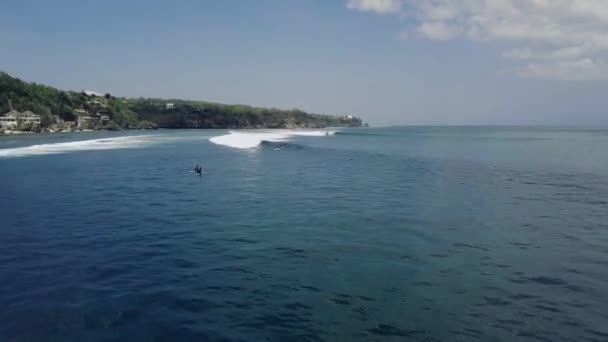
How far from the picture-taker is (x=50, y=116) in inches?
5674

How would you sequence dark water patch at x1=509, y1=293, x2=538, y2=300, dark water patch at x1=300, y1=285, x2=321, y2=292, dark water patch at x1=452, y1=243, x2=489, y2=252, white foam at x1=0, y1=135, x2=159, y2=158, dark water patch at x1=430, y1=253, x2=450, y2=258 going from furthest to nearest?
1. white foam at x1=0, y1=135, x2=159, y2=158
2. dark water patch at x1=452, y1=243, x2=489, y2=252
3. dark water patch at x1=430, y1=253, x2=450, y2=258
4. dark water patch at x1=300, y1=285, x2=321, y2=292
5. dark water patch at x1=509, y1=293, x2=538, y2=300

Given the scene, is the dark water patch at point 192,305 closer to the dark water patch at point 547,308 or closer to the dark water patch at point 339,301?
the dark water patch at point 339,301

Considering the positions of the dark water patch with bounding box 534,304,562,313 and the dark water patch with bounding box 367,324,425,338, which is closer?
the dark water patch with bounding box 367,324,425,338

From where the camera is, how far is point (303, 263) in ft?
49.4

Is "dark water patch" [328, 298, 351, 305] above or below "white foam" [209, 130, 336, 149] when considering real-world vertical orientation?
below

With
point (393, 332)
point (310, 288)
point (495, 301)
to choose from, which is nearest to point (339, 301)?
point (310, 288)

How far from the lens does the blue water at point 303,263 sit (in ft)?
34.7

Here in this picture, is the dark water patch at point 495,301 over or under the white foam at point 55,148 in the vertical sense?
under

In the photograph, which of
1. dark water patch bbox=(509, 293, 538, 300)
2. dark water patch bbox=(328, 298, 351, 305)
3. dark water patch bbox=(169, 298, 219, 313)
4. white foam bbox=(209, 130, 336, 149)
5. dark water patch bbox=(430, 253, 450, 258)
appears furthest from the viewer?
white foam bbox=(209, 130, 336, 149)

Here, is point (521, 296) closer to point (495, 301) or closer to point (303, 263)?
point (495, 301)

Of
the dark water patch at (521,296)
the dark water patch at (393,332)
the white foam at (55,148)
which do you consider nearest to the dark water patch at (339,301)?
the dark water patch at (393,332)

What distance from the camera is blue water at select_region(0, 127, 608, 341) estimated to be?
1059cm

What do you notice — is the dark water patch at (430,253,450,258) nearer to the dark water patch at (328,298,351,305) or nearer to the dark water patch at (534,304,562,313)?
the dark water patch at (534,304,562,313)

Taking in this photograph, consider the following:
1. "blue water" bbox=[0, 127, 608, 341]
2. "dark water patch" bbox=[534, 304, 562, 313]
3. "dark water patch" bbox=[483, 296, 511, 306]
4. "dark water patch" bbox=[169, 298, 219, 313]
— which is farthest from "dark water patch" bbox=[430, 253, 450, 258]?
"dark water patch" bbox=[169, 298, 219, 313]
